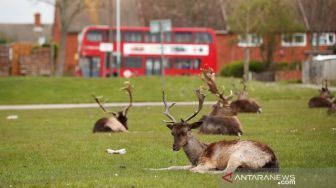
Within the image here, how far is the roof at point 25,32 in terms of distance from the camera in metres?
126

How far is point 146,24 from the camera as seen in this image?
77062 millimetres

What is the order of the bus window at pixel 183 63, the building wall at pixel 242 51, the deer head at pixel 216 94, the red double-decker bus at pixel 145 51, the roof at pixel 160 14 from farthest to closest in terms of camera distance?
the roof at pixel 160 14
the building wall at pixel 242 51
the bus window at pixel 183 63
the red double-decker bus at pixel 145 51
the deer head at pixel 216 94

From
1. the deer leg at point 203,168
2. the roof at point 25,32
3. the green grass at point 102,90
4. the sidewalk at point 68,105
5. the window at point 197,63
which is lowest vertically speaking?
the sidewalk at point 68,105

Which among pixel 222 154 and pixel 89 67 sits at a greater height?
pixel 222 154

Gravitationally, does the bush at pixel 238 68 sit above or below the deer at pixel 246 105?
below

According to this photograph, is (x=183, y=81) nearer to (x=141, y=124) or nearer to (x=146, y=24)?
(x=141, y=124)

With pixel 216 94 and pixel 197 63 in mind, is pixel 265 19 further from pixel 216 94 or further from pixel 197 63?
pixel 216 94

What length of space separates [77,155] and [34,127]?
9.64 metres

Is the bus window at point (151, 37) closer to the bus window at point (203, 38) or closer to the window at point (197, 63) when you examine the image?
the bus window at point (203, 38)

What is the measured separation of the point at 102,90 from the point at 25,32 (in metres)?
86.0

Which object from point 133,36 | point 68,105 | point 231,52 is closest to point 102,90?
point 68,105

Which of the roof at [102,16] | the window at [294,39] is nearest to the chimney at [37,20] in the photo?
the roof at [102,16]

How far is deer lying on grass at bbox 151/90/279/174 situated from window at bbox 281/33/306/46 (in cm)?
5705

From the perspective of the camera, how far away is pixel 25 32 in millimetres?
129125
